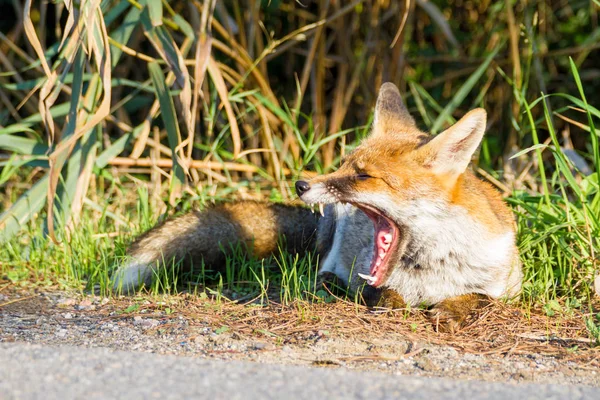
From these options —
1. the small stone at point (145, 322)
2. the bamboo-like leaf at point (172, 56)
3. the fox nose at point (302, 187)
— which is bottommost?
the small stone at point (145, 322)

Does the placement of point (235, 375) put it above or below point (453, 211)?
below

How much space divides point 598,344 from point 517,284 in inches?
29.3

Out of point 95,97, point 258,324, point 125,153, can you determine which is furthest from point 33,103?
point 258,324

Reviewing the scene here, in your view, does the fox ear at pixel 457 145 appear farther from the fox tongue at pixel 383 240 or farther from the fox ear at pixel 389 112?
the fox ear at pixel 389 112

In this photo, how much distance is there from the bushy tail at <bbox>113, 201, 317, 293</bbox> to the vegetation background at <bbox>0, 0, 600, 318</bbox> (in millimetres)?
182

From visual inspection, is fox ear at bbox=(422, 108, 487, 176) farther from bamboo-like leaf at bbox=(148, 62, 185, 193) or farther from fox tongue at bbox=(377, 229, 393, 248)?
bamboo-like leaf at bbox=(148, 62, 185, 193)

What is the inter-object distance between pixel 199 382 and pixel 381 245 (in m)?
1.77

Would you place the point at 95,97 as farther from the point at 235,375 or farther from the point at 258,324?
the point at 235,375

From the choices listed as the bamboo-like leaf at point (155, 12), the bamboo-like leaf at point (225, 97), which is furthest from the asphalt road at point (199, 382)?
the bamboo-like leaf at point (225, 97)

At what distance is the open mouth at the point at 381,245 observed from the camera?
410 cm

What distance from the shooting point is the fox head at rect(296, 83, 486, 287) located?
157 inches

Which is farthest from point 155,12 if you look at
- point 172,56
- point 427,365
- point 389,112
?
point 427,365

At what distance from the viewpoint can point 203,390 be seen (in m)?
2.56

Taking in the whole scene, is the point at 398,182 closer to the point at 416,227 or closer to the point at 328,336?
the point at 416,227
